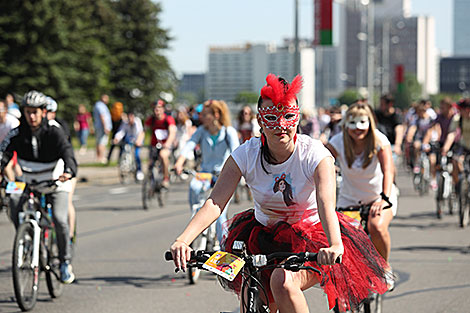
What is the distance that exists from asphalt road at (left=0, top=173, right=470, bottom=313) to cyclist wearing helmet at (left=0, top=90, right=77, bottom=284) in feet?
1.91

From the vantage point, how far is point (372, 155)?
6.51 metres

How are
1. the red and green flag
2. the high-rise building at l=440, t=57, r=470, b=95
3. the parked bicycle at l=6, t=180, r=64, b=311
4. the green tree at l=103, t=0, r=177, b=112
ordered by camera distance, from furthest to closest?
the high-rise building at l=440, t=57, r=470, b=95
the green tree at l=103, t=0, r=177, b=112
the red and green flag
the parked bicycle at l=6, t=180, r=64, b=311

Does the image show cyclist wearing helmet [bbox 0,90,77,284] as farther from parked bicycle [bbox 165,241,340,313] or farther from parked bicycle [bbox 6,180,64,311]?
parked bicycle [bbox 165,241,340,313]

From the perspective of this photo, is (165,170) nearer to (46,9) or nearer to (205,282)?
→ (205,282)

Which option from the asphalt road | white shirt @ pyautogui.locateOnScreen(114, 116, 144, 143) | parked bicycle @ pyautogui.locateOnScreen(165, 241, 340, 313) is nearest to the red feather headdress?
parked bicycle @ pyautogui.locateOnScreen(165, 241, 340, 313)

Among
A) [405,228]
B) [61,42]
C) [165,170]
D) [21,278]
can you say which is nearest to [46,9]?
[61,42]

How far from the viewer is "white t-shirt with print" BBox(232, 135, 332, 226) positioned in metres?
4.22

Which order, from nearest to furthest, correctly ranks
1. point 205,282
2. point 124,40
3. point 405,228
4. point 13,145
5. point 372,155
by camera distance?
point 372,155 < point 13,145 < point 205,282 < point 405,228 < point 124,40

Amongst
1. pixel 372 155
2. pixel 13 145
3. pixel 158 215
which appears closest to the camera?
pixel 372 155

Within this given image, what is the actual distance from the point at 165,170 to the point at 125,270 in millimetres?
6142

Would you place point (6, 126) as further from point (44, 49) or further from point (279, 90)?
point (44, 49)

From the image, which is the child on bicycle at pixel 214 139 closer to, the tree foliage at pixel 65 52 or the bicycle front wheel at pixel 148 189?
the bicycle front wheel at pixel 148 189

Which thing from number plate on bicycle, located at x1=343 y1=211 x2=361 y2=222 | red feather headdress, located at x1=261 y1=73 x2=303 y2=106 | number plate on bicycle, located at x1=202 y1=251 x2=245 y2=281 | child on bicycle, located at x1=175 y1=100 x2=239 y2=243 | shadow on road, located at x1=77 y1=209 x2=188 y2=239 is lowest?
shadow on road, located at x1=77 y1=209 x2=188 y2=239

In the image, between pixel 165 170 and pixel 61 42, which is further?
pixel 61 42
